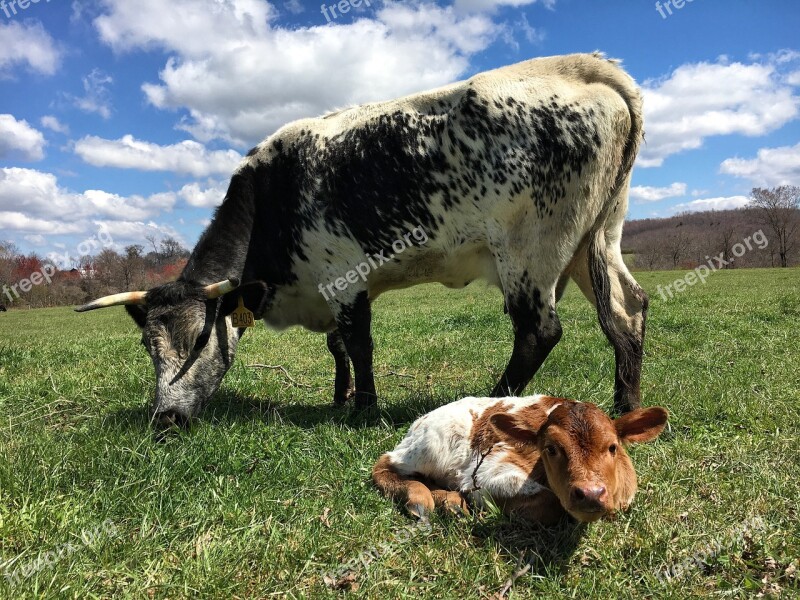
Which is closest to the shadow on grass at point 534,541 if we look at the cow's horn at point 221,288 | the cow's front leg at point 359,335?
the cow's front leg at point 359,335

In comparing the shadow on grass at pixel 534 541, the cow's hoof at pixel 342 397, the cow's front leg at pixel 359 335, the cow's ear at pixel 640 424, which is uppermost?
the cow's front leg at pixel 359 335

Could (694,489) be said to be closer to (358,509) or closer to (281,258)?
(358,509)

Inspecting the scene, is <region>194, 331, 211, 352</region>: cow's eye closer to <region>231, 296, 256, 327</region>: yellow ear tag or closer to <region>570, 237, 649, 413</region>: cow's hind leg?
<region>231, 296, 256, 327</region>: yellow ear tag

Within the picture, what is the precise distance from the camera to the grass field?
2.62 m

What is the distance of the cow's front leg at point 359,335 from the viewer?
554cm

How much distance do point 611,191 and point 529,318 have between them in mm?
1329

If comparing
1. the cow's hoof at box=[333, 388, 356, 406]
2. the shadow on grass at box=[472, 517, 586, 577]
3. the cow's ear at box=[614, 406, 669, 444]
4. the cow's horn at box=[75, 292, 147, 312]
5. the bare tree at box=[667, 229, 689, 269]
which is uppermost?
the bare tree at box=[667, 229, 689, 269]

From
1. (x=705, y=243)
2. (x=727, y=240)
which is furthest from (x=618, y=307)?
(x=705, y=243)

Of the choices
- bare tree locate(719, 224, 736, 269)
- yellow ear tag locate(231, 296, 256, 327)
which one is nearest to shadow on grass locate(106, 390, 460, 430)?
yellow ear tag locate(231, 296, 256, 327)

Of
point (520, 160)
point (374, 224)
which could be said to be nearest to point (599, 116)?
point (520, 160)

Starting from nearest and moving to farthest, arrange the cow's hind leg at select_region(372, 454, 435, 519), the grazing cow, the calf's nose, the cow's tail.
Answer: the calf's nose, the cow's hind leg at select_region(372, 454, 435, 519), the grazing cow, the cow's tail

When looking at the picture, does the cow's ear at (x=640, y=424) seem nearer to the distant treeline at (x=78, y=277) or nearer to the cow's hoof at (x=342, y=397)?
the cow's hoof at (x=342, y=397)

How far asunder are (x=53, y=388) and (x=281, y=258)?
→ 303cm

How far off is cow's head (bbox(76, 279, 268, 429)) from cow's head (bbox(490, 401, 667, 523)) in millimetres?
3252
